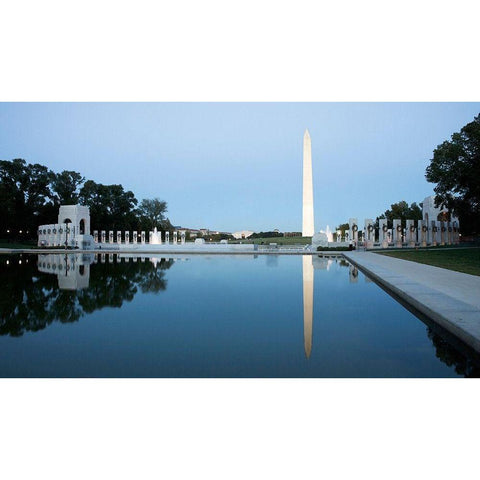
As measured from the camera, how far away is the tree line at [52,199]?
46.9 m

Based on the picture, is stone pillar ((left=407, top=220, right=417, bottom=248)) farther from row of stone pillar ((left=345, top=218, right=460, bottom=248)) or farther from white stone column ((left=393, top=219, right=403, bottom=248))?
white stone column ((left=393, top=219, right=403, bottom=248))

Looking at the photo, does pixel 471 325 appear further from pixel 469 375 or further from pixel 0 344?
pixel 0 344

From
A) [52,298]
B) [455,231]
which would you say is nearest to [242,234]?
[455,231]

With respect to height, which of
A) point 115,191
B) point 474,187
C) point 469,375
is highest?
point 115,191

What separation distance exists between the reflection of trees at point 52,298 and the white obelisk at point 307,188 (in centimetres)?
2936

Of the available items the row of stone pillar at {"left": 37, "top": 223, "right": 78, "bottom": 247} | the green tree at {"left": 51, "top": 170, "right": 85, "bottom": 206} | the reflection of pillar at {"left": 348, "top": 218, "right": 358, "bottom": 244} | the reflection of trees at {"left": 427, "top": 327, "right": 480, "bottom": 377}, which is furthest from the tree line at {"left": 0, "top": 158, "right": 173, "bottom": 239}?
the reflection of trees at {"left": 427, "top": 327, "right": 480, "bottom": 377}

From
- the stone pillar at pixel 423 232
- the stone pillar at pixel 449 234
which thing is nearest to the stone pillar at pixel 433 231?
the stone pillar at pixel 423 232

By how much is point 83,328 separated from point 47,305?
241 cm

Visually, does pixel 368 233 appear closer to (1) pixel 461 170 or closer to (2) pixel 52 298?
(1) pixel 461 170

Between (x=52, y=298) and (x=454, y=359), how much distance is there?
26.0ft

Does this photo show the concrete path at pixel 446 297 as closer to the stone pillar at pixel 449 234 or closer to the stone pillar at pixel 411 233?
the stone pillar at pixel 411 233

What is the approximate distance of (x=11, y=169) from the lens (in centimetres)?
4641

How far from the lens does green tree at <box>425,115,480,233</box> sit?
21922mm

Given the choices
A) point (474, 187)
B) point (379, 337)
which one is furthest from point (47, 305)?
point (474, 187)
